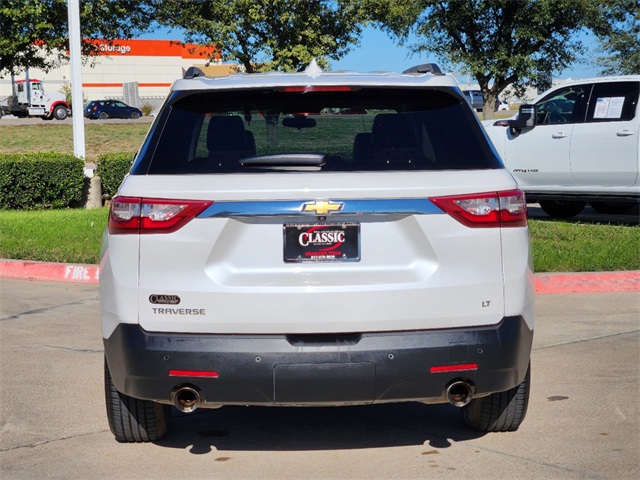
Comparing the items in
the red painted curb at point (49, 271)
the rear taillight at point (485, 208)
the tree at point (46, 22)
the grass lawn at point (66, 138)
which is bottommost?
the red painted curb at point (49, 271)

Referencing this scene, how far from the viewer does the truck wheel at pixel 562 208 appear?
15.5 metres

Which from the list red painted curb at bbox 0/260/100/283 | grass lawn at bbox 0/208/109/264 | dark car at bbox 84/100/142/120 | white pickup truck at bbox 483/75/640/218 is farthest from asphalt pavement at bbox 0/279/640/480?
dark car at bbox 84/100/142/120

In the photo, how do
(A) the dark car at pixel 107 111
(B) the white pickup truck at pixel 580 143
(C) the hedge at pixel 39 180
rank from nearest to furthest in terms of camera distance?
1. (B) the white pickup truck at pixel 580 143
2. (C) the hedge at pixel 39 180
3. (A) the dark car at pixel 107 111

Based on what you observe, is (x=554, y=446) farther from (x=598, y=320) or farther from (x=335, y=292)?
(x=598, y=320)

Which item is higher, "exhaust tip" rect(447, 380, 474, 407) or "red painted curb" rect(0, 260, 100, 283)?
"exhaust tip" rect(447, 380, 474, 407)

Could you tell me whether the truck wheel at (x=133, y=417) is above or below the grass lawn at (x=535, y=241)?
above

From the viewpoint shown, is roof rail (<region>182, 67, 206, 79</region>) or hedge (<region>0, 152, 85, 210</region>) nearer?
roof rail (<region>182, 67, 206, 79</region>)

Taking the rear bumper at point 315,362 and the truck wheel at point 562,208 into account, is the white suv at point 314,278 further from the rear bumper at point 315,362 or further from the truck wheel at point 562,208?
the truck wheel at point 562,208

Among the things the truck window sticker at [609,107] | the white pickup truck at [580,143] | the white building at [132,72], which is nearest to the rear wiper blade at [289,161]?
the white pickup truck at [580,143]

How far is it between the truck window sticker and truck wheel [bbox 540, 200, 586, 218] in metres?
1.86

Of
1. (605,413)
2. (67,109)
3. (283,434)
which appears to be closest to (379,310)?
(283,434)

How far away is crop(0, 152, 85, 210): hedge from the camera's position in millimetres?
15648

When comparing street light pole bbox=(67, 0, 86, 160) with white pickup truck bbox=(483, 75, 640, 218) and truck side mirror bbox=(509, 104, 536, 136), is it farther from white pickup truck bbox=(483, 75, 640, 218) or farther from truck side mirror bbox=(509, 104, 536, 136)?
truck side mirror bbox=(509, 104, 536, 136)

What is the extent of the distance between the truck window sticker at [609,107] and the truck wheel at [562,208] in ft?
6.11
